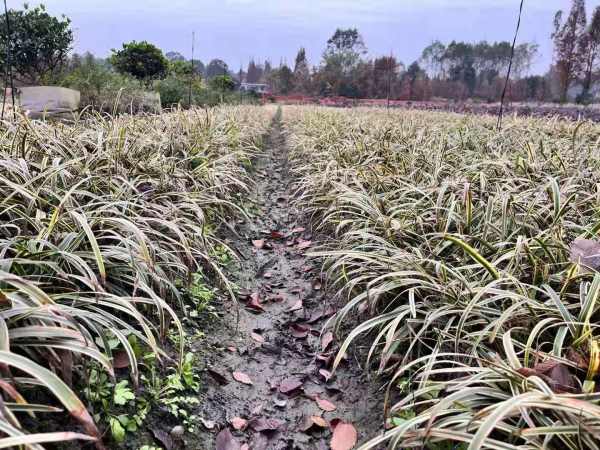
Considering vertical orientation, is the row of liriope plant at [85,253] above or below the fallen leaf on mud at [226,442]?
above

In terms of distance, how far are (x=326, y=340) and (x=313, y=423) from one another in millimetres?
439

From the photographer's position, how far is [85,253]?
54.0 inches

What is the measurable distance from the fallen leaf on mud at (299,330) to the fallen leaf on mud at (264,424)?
0.50 meters

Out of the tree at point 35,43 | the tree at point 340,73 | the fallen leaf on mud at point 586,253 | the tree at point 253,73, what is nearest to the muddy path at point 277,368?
the fallen leaf on mud at point 586,253

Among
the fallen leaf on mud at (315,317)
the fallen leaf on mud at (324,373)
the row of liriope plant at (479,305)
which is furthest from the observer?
the fallen leaf on mud at (315,317)

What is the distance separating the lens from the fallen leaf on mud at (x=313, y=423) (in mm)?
Answer: 1386

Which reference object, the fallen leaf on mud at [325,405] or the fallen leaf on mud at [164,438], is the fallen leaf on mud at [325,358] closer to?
the fallen leaf on mud at [325,405]

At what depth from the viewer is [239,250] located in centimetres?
267

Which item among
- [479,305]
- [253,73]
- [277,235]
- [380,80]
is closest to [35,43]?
[277,235]

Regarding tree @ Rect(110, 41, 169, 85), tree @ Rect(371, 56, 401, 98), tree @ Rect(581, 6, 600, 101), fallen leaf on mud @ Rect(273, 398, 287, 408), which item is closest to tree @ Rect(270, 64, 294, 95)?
tree @ Rect(371, 56, 401, 98)

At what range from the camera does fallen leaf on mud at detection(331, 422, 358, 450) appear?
1.28 metres

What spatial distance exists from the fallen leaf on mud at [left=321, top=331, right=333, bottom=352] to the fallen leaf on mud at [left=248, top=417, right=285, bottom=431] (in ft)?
1.33

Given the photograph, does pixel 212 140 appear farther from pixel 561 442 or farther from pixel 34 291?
pixel 561 442

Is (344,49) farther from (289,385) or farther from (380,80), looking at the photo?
(289,385)
